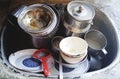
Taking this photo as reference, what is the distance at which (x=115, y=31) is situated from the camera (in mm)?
1256

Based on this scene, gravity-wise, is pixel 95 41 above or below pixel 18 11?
below

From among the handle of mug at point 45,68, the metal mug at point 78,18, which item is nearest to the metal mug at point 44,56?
the handle of mug at point 45,68

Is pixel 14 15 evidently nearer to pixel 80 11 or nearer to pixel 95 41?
pixel 80 11

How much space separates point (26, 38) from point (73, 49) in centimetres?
30

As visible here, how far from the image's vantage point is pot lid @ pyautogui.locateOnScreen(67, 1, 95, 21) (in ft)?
3.72

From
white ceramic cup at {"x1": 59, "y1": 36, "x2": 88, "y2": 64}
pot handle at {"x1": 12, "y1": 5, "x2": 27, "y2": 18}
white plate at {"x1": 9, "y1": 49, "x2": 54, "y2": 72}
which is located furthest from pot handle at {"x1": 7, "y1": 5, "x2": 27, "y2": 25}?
white ceramic cup at {"x1": 59, "y1": 36, "x2": 88, "y2": 64}

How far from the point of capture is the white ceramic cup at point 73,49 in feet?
3.63

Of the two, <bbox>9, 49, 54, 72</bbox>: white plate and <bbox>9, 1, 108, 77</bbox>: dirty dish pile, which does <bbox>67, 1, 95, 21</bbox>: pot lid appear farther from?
<bbox>9, 49, 54, 72</bbox>: white plate

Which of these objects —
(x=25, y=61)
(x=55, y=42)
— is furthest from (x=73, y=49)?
(x=25, y=61)

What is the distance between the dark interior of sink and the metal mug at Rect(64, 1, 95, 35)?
18 cm

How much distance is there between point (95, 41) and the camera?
1305 millimetres

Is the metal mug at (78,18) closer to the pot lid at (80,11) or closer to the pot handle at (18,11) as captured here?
the pot lid at (80,11)

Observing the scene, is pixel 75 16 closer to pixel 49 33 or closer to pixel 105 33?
pixel 49 33

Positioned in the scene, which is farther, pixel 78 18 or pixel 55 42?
pixel 55 42
